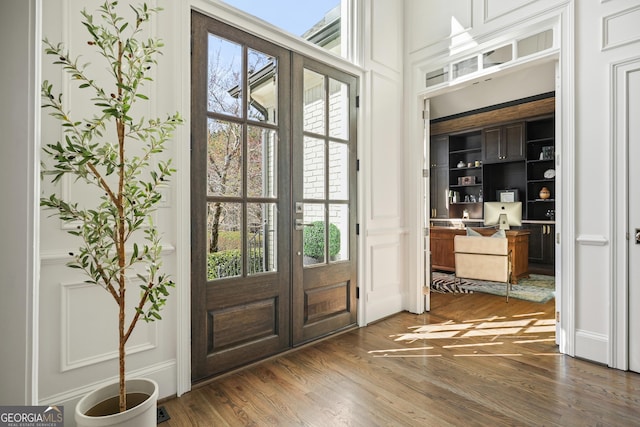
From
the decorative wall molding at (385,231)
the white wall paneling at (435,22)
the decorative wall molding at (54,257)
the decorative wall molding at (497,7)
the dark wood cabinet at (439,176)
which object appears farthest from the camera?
the dark wood cabinet at (439,176)

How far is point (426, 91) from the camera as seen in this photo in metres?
3.64

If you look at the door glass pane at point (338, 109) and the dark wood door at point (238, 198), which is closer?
the dark wood door at point (238, 198)

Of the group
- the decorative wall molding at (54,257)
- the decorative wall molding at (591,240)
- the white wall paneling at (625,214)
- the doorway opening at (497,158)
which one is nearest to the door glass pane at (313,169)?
the decorative wall molding at (54,257)

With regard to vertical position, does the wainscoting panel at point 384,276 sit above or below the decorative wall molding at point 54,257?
below

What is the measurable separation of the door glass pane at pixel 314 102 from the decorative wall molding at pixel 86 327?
1.85 meters

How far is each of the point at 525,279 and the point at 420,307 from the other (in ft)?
10.1

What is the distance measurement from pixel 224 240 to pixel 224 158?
583 mm

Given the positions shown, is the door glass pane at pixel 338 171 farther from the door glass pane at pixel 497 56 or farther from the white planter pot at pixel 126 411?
the white planter pot at pixel 126 411

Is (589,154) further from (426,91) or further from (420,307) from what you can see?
(420,307)

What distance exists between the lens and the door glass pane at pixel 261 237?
2.55m

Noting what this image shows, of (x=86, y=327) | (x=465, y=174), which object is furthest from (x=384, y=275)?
(x=465, y=174)

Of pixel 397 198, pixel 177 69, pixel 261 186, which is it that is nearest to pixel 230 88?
pixel 177 69

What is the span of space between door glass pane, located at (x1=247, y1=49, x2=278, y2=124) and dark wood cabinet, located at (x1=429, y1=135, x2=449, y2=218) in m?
6.08

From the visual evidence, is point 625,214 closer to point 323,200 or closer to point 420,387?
point 420,387
